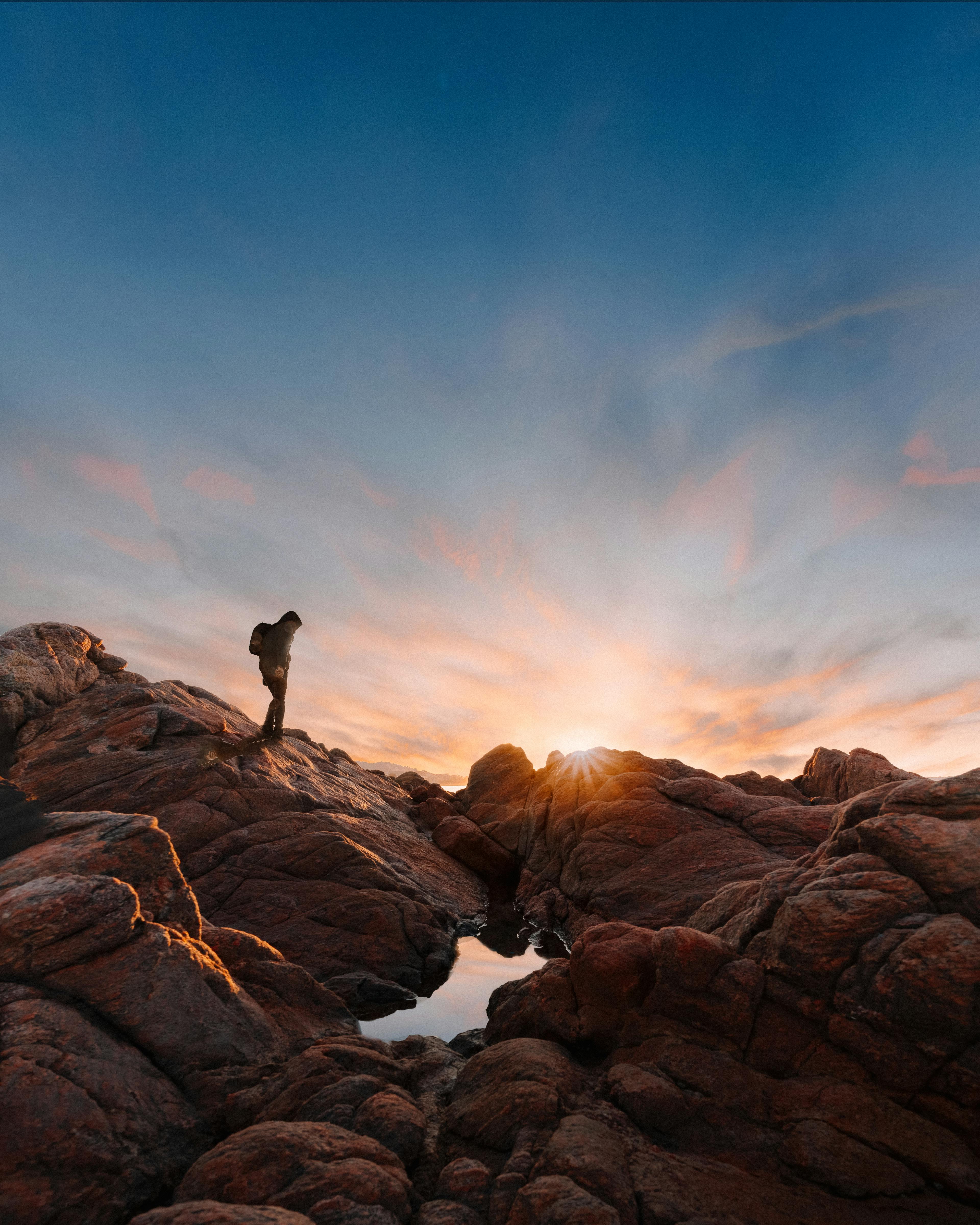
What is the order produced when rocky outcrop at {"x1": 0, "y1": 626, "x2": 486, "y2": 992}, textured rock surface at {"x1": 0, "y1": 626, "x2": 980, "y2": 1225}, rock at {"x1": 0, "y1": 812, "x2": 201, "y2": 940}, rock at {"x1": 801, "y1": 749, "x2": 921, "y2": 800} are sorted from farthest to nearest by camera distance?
1. rock at {"x1": 801, "y1": 749, "x2": 921, "y2": 800}
2. rocky outcrop at {"x1": 0, "y1": 626, "x2": 486, "y2": 992}
3. rock at {"x1": 0, "y1": 812, "x2": 201, "y2": 940}
4. textured rock surface at {"x1": 0, "y1": 626, "x2": 980, "y2": 1225}

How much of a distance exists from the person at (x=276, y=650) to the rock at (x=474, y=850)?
42.1 ft

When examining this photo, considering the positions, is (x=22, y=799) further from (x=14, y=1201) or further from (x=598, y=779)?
(x=598, y=779)

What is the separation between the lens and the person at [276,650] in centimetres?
2327

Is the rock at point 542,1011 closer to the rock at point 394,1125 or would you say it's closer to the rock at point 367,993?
the rock at point 367,993

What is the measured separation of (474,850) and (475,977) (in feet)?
41.3

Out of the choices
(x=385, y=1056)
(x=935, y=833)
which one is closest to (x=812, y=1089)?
(x=935, y=833)

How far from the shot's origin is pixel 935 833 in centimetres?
971

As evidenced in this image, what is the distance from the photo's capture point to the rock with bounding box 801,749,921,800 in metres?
32.6

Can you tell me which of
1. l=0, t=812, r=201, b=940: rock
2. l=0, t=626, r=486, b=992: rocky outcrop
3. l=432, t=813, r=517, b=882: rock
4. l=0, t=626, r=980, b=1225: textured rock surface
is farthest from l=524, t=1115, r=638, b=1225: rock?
l=432, t=813, r=517, b=882: rock

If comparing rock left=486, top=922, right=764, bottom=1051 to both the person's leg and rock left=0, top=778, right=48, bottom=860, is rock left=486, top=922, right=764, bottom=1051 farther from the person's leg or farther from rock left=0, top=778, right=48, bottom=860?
the person's leg

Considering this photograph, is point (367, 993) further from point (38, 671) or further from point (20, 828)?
point (38, 671)

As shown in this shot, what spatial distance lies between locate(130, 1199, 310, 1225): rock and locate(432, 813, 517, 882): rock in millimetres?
→ 25699

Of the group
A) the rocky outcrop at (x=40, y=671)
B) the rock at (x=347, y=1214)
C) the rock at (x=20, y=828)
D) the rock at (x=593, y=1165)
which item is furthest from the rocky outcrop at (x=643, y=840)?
the rocky outcrop at (x=40, y=671)

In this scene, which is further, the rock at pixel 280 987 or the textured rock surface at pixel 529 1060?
the rock at pixel 280 987
